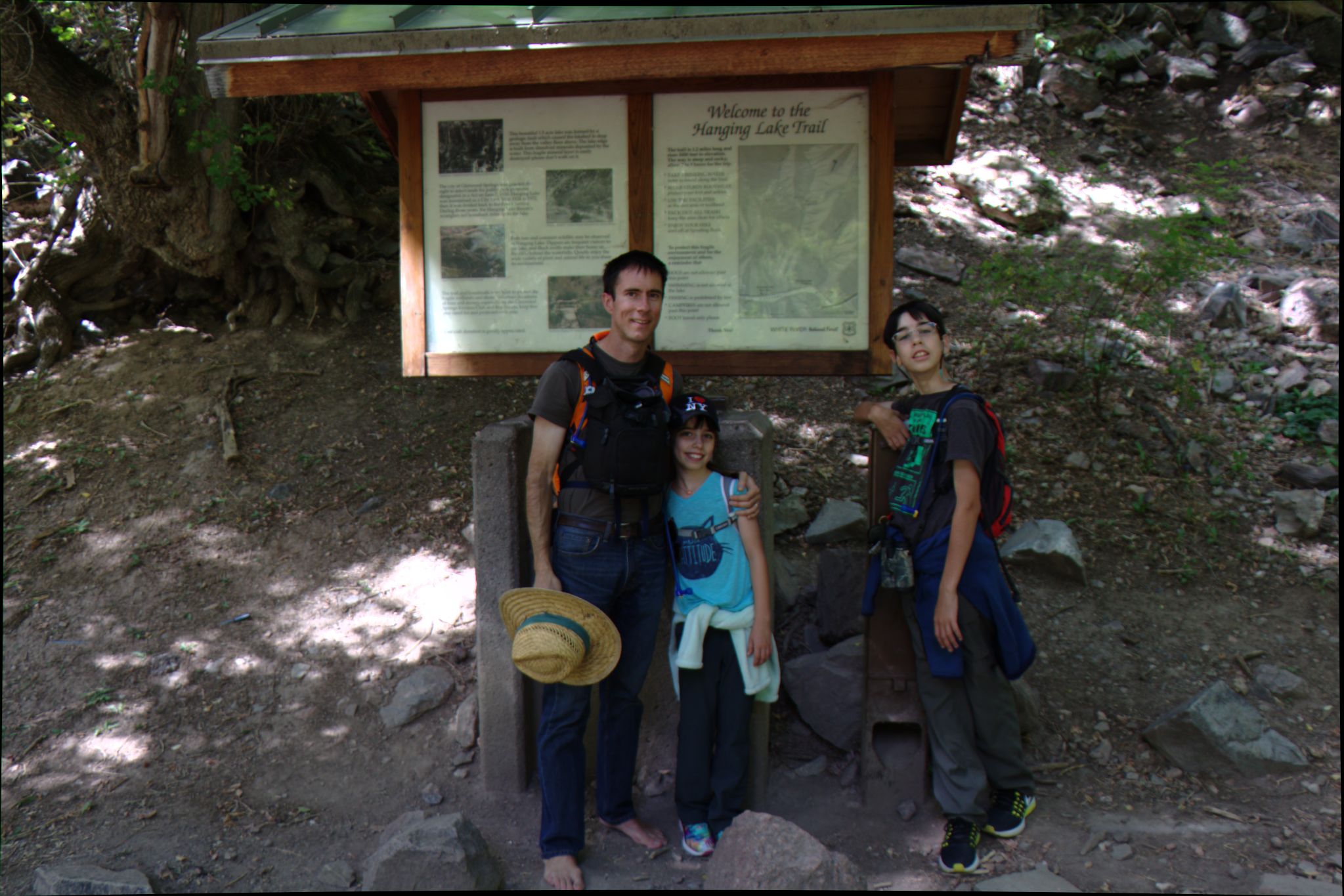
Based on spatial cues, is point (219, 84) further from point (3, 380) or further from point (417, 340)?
point (3, 380)

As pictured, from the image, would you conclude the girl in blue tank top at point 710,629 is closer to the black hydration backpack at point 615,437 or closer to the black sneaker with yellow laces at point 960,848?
the black hydration backpack at point 615,437

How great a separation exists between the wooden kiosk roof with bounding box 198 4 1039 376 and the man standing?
0.60m

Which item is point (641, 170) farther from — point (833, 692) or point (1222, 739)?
point (1222, 739)

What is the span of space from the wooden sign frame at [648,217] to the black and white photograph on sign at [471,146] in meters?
0.10

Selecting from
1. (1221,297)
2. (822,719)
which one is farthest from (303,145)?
(1221,297)

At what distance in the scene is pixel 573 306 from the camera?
13.4ft

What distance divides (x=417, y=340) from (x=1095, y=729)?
365 cm

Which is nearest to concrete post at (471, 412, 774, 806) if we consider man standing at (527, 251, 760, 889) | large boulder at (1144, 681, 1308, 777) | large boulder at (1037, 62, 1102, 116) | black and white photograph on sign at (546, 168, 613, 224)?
man standing at (527, 251, 760, 889)

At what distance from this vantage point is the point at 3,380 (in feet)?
25.2

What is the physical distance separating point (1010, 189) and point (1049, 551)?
5213 mm

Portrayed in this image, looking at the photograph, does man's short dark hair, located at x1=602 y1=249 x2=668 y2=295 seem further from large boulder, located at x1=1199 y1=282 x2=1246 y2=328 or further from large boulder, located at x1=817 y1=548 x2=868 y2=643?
large boulder, located at x1=1199 y1=282 x2=1246 y2=328

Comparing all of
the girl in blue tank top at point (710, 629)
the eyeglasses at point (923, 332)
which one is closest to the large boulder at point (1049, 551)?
the eyeglasses at point (923, 332)

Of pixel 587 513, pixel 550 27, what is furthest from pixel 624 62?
pixel 587 513

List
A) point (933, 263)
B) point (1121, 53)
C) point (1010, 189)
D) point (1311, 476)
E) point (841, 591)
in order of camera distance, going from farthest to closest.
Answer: point (1121, 53)
point (1010, 189)
point (933, 263)
point (1311, 476)
point (841, 591)
